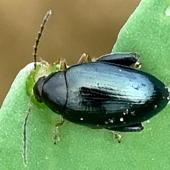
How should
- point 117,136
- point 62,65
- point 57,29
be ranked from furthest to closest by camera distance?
point 57,29 < point 62,65 < point 117,136

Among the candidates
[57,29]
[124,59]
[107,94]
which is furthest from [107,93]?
[57,29]

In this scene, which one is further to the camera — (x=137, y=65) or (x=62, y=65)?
(x=62, y=65)

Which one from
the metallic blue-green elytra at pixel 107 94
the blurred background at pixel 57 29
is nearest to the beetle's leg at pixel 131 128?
the metallic blue-green elytra at pixel 107 94

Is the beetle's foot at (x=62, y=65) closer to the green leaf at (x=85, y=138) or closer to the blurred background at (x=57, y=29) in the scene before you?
the green leaf at (x=85, y=138)

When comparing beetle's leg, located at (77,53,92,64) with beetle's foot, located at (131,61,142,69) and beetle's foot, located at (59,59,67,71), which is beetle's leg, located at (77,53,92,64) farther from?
beetle's foot, located at (131,61,142,69)

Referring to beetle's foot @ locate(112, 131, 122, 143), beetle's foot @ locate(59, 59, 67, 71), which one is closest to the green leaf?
beetle's foot @ locate(112, 131, 122, 143)

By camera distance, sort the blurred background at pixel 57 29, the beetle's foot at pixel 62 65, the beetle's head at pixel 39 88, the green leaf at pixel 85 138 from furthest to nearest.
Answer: the blurred background at pixel 57 29 < the beetle's foot at pixel 62 65 < the beetle's head at pixel 39 88 < the green leaf at pixel 85 138

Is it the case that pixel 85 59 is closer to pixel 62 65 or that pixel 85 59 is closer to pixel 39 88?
pixel 62 65
